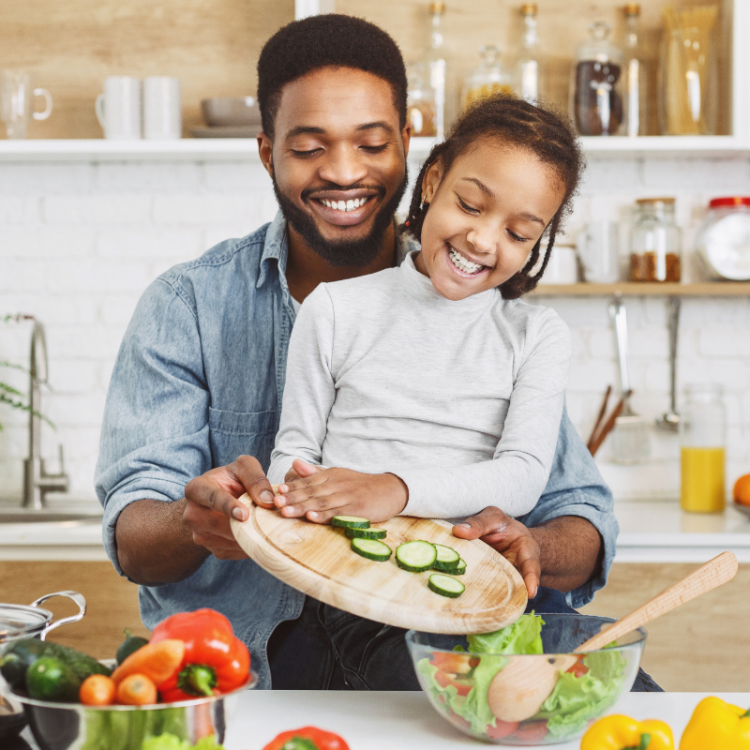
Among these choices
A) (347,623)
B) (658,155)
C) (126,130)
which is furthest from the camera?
(658,155)

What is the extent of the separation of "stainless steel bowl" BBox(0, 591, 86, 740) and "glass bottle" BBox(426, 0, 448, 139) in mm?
1796

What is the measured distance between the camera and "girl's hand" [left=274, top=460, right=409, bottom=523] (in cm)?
100

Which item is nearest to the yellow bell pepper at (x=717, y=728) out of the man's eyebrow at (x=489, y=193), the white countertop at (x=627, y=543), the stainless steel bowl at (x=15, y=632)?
the stainless steel bowl at (x=15, y=632)

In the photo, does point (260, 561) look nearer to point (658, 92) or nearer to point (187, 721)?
point (187, 721)

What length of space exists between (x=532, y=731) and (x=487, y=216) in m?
0.72

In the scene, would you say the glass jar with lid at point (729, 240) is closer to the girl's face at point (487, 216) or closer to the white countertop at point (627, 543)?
the white countertop at point (627, 543)

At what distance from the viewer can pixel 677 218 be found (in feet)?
8.72

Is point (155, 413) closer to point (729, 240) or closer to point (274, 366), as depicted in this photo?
point (274, 366)

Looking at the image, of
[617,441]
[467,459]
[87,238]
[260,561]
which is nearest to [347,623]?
[467,459]

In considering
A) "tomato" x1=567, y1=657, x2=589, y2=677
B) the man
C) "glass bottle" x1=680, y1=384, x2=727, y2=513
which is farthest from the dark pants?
"glass bottle" x1=680, y1=384, x2=727, y2=513

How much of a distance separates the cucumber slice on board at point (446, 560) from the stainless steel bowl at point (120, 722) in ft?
0.93

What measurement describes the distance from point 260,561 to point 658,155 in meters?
2.08

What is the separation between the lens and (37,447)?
2.61m

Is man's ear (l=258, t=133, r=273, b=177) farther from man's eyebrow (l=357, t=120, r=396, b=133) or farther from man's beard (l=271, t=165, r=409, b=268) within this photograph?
man's eyebrow (l=357, t=120, r=396, b=133)
